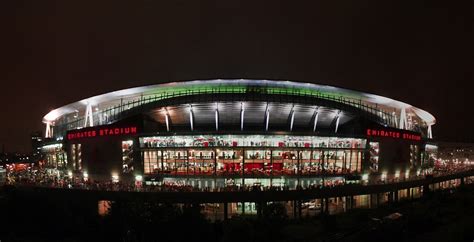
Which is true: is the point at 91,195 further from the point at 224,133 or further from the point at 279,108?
the point at 279,108

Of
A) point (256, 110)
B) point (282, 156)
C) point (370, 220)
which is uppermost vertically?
point (256, 110)

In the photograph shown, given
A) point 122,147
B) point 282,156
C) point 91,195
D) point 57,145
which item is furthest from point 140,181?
point 57,145

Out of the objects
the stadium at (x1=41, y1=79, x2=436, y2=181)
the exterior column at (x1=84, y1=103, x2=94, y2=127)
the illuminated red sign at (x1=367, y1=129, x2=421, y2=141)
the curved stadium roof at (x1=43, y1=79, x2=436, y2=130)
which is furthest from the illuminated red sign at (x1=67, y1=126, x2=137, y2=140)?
the illuminated red sign at (x1=367, y1=129, x2=421, y2=141)

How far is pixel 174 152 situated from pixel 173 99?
368 inches

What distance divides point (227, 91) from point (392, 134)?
2541 cm

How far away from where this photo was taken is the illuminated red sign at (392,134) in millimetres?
63344

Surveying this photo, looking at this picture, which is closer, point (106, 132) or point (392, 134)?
point (106, 132)

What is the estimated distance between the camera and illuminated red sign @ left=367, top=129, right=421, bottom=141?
208ft

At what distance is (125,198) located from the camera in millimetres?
45438

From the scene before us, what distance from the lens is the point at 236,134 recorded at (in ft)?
189

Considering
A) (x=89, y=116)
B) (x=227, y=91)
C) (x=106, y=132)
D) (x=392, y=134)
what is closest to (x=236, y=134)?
(x=227, y=91)

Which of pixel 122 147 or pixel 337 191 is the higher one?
pixel 122 147

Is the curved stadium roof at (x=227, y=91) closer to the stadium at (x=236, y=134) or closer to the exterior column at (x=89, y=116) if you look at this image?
the stadium at (x=236, y=134)

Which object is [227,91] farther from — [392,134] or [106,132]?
[392,134]
